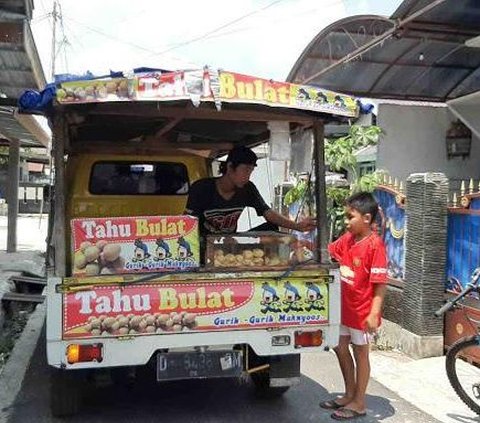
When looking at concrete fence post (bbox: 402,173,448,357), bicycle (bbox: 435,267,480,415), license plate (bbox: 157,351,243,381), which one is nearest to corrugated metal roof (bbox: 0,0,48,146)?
license plate (bbox: 157,351,243,381)

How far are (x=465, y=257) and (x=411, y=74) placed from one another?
6.81m

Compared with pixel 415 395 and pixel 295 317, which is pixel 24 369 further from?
pixel 415 395

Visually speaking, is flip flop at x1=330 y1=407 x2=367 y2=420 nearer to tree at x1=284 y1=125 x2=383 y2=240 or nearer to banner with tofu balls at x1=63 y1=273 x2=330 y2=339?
banner with tofu balls at x1=63 y1=273 x2=330 y2=339

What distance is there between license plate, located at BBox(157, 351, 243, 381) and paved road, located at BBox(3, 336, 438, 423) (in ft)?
1.90

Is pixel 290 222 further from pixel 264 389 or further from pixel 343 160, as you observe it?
pixel 343 160

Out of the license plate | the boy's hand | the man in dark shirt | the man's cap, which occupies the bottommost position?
the license plate

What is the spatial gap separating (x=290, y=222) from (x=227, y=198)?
0.56m

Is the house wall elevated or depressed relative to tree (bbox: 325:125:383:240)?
elevated

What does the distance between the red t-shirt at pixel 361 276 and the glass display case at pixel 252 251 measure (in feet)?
1.20

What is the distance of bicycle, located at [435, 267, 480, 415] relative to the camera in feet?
15.6

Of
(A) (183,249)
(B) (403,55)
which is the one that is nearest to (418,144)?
(B) (403,55)

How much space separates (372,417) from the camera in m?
4.75

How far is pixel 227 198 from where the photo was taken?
508 centimetres

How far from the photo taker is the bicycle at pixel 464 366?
4.76 meters
